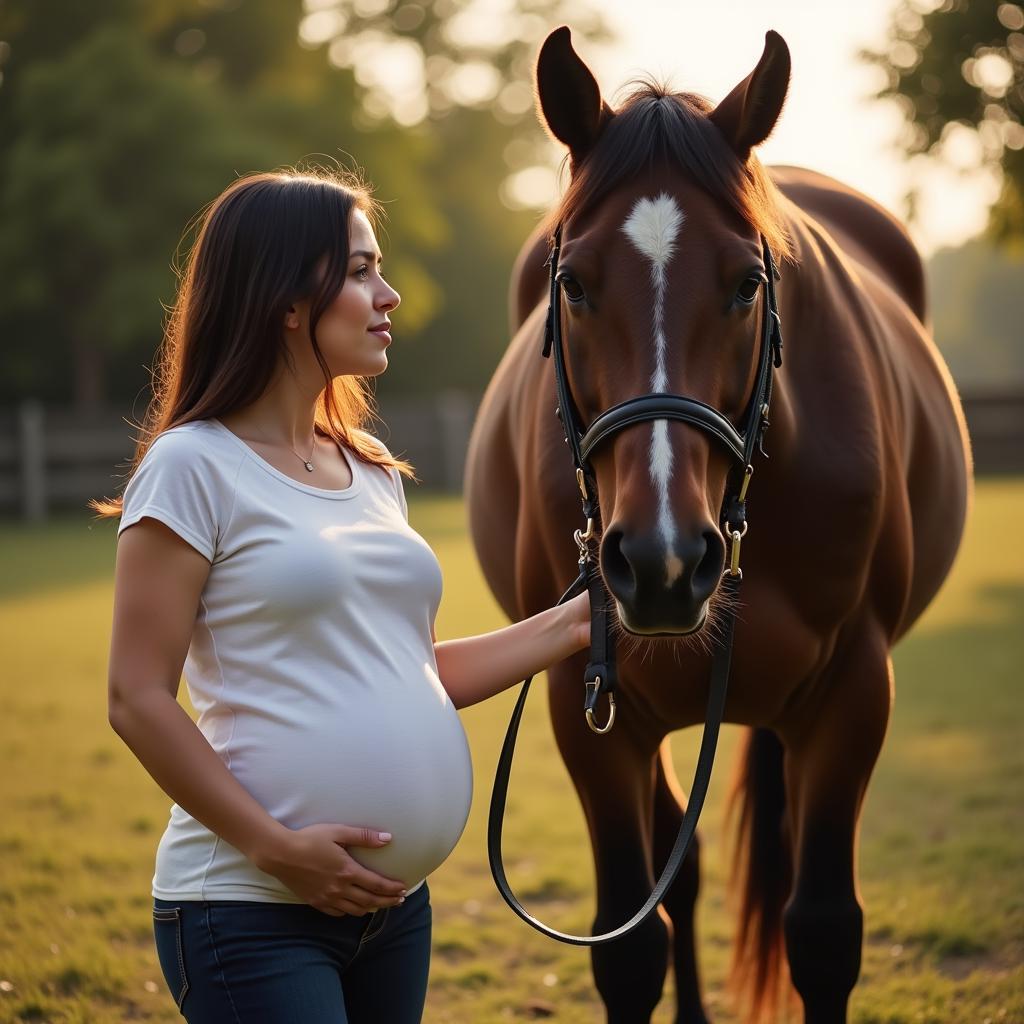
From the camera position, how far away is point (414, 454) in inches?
820

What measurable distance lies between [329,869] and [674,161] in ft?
4.10

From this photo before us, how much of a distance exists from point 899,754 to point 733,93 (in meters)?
4.42

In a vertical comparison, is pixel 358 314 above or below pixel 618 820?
above

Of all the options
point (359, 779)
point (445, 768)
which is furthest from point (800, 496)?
point (359, 779)

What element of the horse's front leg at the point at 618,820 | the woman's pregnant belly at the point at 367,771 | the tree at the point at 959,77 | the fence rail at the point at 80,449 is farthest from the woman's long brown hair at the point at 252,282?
the fence rail at the point at 80,449

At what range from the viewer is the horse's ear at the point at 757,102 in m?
2.05

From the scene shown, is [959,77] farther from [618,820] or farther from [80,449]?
[80,449]

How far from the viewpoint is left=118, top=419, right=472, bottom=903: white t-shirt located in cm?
175

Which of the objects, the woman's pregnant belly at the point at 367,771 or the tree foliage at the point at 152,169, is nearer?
the woman's pregnant belly at the point at 367,771

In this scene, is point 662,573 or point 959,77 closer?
point 662,573

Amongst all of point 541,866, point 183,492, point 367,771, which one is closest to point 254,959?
point 367,771

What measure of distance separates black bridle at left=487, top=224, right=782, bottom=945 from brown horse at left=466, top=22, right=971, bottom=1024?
0.03 metres

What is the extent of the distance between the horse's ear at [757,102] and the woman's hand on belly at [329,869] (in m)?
1.30

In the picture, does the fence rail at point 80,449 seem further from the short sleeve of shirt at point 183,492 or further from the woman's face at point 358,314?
the short sleeve of shirt at point 183,492
